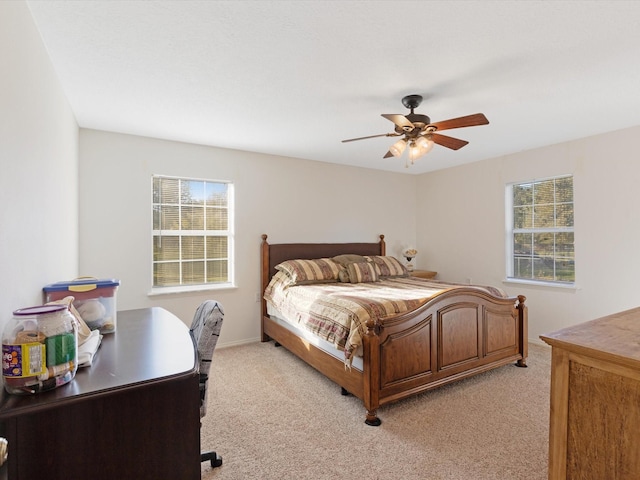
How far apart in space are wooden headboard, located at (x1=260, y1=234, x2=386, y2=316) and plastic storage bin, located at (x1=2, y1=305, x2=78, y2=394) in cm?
294

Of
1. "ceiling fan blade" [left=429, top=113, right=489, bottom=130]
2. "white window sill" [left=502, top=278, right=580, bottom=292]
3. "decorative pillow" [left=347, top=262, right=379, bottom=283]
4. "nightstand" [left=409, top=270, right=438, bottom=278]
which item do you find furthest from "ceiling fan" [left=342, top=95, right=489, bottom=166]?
"nightstand" [left=409, top=270, right=438, bottom=278]

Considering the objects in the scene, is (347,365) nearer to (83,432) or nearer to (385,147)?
(83,432)

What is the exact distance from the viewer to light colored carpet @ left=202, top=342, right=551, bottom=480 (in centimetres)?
185

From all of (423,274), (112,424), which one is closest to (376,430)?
(112,424)

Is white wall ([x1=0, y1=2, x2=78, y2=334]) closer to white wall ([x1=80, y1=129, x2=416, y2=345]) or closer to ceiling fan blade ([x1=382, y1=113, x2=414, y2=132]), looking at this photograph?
white wall ([x1=80, y1=129, x2=416, y2=345])

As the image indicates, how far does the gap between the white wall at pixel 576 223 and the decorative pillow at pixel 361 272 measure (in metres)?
1.59

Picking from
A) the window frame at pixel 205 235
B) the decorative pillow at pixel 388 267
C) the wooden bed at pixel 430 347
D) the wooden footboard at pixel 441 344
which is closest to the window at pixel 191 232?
the window frame at pixel 205 235

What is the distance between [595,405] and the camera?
3.65 ft

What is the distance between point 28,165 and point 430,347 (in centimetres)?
272

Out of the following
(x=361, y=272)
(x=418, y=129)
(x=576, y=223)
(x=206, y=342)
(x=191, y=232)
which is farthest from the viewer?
(x=361, y=272)

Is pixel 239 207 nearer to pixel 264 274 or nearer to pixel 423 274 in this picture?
pixel 264 274

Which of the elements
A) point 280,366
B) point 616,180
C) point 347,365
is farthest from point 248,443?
point 616,180

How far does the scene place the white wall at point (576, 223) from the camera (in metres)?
3.25

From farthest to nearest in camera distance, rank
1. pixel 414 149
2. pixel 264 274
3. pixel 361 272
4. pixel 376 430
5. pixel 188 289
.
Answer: pixel 264 274 → pixel 361 272 → pixel 188 289 → pixel 414 149 → pixel 376 430
